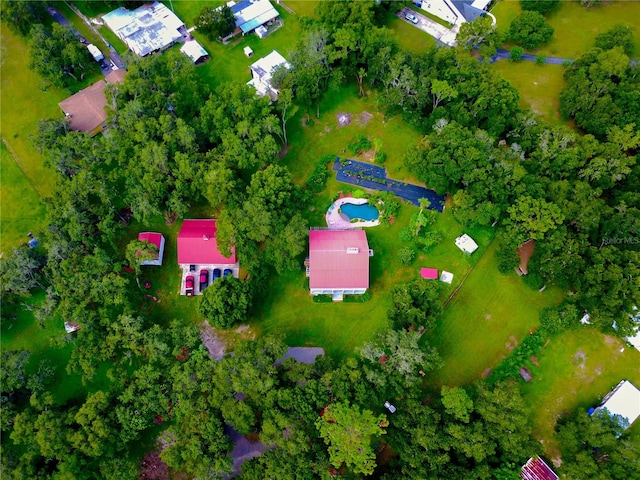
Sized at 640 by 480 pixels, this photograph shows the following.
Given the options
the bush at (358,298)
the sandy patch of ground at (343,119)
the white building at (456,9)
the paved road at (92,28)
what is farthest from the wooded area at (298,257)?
the white building at (456,9)

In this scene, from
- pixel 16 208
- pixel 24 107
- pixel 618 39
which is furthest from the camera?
pixel 24 107

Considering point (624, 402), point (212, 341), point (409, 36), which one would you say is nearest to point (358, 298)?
point (212, 341)

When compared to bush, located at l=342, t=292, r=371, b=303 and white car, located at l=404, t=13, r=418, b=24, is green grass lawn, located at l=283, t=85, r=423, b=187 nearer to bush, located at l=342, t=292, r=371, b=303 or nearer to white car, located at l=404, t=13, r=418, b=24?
white car, located at l=404, t=13, r=418, b=24

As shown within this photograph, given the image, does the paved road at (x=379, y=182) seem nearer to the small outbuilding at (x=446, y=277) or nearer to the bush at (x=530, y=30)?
the small outbuilding at (x=446, y=277)

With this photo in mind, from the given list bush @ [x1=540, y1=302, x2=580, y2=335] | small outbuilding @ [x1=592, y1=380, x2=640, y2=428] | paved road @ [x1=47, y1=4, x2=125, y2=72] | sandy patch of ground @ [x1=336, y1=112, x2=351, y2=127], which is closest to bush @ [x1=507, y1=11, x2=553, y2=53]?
sandy patch of ground @ [x1=336, y1=112, x2=351, y2=127]

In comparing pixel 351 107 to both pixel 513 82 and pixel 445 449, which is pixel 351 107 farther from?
pixel 445 449

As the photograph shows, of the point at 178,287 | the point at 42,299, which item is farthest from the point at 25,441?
the point at 178,287

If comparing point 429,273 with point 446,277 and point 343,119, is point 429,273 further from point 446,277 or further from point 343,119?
point 343,119
